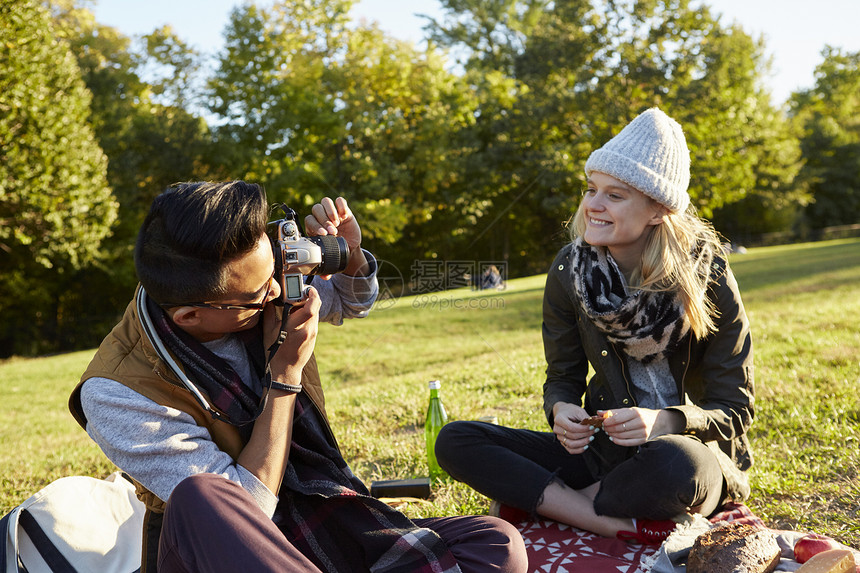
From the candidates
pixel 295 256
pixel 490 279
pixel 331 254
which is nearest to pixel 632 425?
pixel 331 254

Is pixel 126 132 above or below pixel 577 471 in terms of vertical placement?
above

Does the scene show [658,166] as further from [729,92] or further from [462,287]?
[729,92]

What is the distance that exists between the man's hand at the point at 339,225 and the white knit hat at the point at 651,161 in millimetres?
949

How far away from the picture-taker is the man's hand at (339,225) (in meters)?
2.39

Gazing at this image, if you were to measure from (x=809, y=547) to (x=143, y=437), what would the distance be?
2150 mm

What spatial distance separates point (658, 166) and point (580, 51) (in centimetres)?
2207

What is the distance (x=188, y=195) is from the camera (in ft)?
5.94

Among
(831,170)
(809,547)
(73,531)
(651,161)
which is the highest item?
(831,170)

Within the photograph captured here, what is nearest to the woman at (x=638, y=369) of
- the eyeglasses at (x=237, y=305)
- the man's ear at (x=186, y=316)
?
the eyeglasses at (x=237, y=305)

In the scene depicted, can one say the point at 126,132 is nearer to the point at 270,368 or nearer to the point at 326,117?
the point at 326,117

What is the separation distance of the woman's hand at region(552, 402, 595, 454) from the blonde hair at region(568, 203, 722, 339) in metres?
0.56

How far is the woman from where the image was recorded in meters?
2.49

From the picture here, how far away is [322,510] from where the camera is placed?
6.73 feet

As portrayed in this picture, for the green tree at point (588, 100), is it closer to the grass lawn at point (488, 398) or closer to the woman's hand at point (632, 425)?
the grass lawn at point (488, 398)
